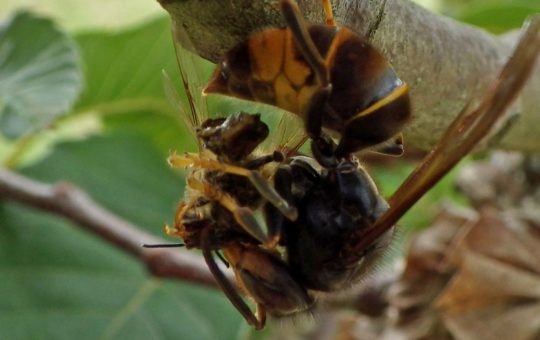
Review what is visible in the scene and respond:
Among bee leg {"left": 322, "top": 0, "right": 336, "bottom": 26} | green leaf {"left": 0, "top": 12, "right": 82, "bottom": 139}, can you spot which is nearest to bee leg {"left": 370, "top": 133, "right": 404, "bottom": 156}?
bee leg {"left": 322, "top": 0, "right": 336, "bottom": 26}

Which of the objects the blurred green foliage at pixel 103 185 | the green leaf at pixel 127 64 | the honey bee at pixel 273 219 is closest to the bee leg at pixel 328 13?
the honey bee at pixel 273 219

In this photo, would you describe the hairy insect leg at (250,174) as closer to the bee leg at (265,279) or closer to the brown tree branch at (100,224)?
the bee leg at (265,279)

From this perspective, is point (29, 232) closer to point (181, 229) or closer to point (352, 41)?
point (181, 229)

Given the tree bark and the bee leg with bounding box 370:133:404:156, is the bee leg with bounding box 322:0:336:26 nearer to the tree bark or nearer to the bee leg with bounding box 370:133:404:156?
the tree bark

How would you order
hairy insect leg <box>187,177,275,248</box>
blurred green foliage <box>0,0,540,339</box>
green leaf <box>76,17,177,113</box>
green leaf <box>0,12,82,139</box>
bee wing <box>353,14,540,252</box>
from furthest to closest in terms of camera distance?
1. green leaf <box>76,17,177,113</box>
2. blurred green foliage <box>0,0,540,339</box>
3. green leaf <box>0,12,82,139</box>
4. hairy insect leg <box>187,177,275,248</box>
5. bee wing <box>353,14,540,252</box>

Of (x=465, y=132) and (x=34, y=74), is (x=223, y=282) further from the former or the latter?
(x=34, y=74)

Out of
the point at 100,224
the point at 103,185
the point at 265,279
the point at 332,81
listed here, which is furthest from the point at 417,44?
the point at 103,185
